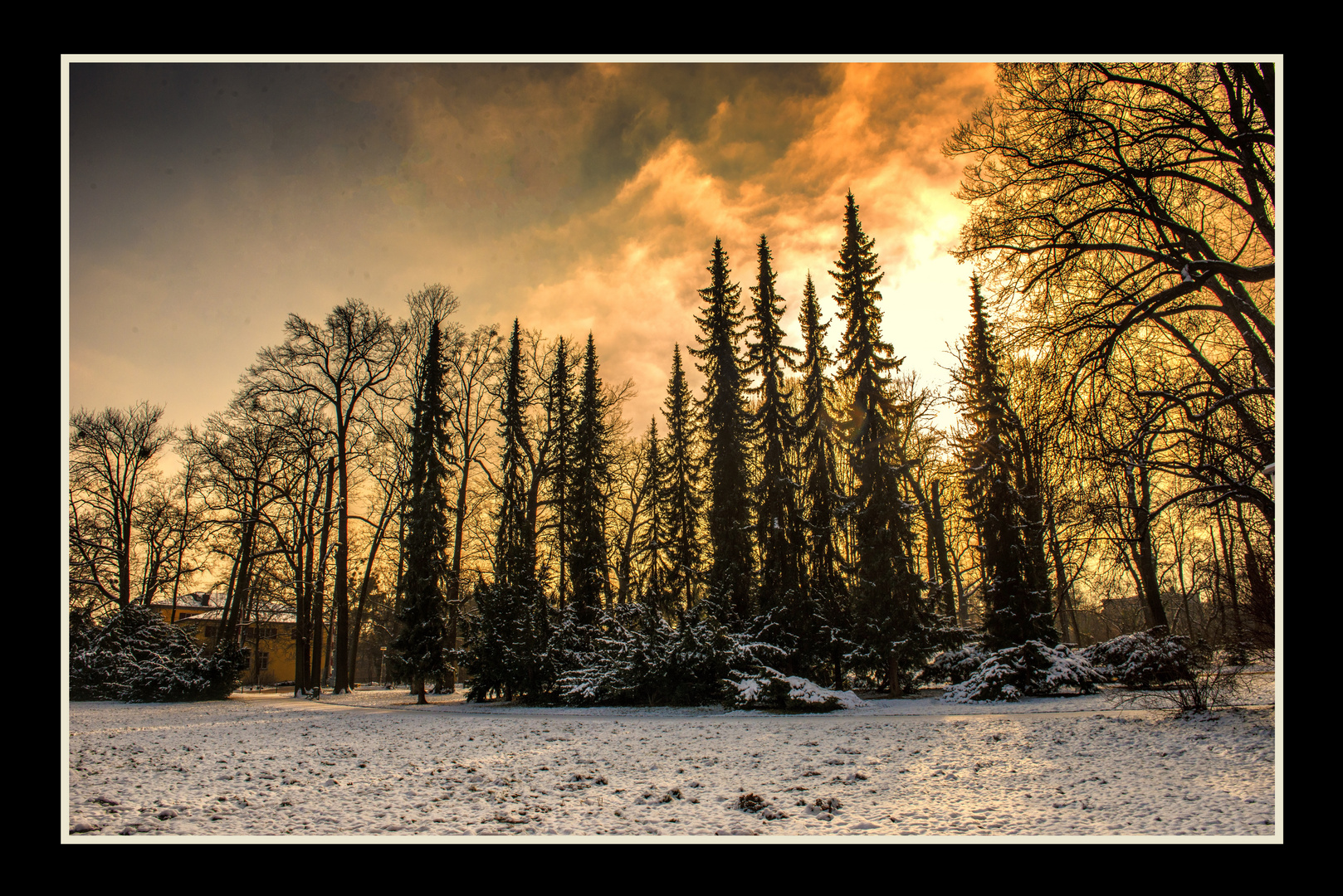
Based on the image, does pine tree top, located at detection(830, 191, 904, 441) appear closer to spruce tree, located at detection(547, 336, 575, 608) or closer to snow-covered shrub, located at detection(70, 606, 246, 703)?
spruce tree, located at detection(547, 336, 575, 608)

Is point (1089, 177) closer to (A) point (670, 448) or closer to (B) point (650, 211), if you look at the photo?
(B) point (650, 211)

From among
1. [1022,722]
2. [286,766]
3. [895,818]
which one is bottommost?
[1022,722]

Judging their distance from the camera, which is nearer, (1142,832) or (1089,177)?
(1142,832)

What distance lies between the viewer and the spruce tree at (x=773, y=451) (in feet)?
61.2

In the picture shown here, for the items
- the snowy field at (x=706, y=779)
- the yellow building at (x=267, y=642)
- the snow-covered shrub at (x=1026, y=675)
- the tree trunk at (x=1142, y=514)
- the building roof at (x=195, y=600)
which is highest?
the tree trunk at (x=1142, y=514)

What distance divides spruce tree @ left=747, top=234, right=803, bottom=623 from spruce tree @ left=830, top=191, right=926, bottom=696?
2077 millimetres

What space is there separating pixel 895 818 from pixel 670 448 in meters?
22.7

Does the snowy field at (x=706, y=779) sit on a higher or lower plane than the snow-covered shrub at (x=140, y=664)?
higher

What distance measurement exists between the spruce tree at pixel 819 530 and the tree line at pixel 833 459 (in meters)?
0.10

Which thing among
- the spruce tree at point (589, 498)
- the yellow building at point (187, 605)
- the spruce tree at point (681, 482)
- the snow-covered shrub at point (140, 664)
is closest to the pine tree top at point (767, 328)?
the spruce tree at point (681, 482)

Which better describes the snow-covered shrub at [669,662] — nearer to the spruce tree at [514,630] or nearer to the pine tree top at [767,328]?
the spruce tree at [514,630]

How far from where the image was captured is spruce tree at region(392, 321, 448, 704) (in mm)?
19453

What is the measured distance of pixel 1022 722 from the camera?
33.4ft
